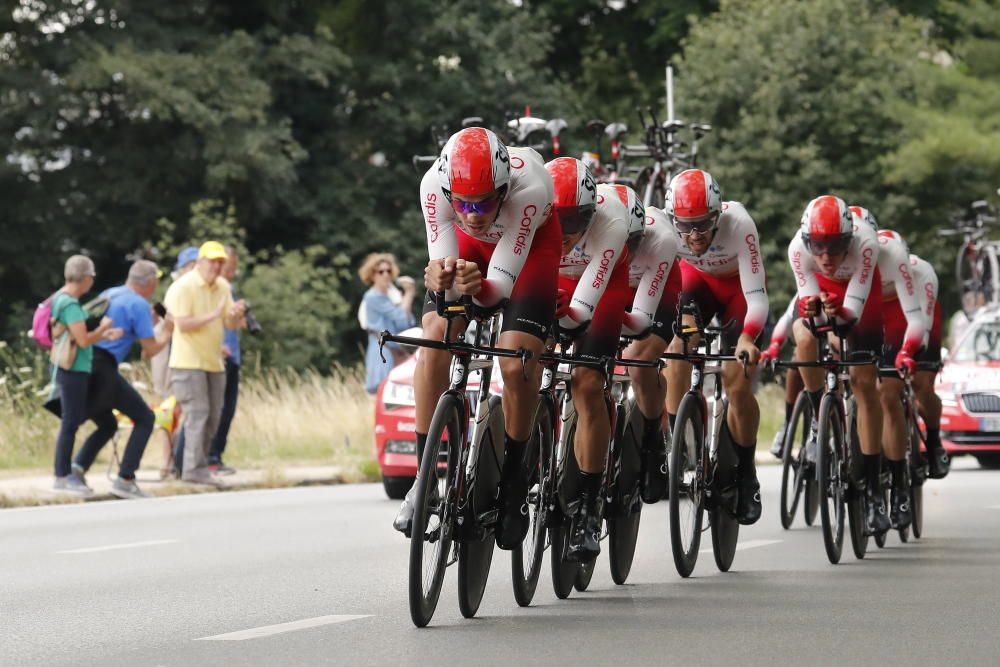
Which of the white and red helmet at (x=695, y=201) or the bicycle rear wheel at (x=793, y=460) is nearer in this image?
the white and red helmet at (x=695, y=201)

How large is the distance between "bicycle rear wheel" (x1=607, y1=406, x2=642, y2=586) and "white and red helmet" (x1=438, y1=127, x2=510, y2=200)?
2.14 meters

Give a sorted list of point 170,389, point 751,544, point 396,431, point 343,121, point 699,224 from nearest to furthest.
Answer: point 699,224 → point 751,544 → point 396,431 → point 170,389 → point 343,121

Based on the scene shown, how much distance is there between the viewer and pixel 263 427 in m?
22.1

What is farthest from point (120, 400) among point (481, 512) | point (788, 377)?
point (481, 512)

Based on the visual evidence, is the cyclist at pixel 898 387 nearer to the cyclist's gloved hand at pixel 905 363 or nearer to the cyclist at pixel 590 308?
the cyclist's gloved hand at pixel 905 363

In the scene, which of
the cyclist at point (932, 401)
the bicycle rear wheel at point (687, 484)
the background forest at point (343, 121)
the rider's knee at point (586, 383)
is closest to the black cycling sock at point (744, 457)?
the bicycle rear wheel at point (687, 484)

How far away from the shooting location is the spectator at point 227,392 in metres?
18.0

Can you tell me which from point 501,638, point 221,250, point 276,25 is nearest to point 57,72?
point 276,25

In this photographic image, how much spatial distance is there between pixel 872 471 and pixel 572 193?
329 cm

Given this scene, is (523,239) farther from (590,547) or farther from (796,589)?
(796,589)

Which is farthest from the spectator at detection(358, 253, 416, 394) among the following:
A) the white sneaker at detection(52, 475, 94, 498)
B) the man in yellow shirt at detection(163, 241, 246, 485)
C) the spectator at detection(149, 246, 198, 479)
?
the white sneaker at detection(52, 475, 94, 498)

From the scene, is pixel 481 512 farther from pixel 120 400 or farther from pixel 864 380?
pixel 120 400

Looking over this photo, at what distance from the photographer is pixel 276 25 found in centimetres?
4062

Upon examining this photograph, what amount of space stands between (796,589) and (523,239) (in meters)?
2.49
